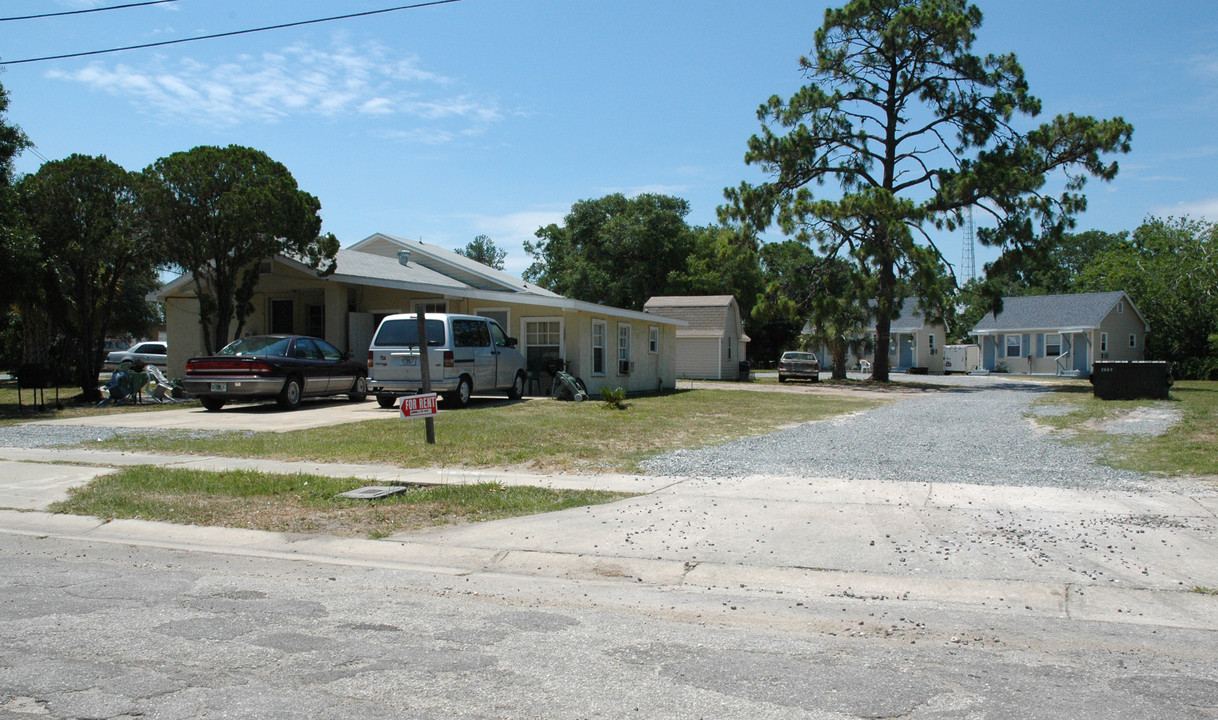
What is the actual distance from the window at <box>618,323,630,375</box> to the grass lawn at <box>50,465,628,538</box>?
16313 millimetres

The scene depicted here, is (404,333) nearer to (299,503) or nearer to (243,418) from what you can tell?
(243,418)

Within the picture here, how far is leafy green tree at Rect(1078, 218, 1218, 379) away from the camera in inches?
1693

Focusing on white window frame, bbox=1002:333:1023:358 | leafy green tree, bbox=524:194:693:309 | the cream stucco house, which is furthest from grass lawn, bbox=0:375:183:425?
white window frame, bbox=1002:333:1023:358

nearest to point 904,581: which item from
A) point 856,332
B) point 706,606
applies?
point 706,606

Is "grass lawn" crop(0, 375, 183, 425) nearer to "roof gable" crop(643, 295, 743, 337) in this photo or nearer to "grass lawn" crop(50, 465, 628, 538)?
"grass lawn" crop(50, 465, 628, 538)

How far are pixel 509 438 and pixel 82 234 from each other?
13.8 metres

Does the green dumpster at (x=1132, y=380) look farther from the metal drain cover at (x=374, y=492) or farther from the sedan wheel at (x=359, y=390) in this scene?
the metal drain cover at (x=374, y=492)

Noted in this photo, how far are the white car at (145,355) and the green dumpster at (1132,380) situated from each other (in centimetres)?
3583

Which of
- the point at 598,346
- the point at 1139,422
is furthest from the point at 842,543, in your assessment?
the point at 598,346

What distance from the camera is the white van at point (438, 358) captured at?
681 inches

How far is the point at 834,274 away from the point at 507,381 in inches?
790

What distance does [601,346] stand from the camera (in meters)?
24.4

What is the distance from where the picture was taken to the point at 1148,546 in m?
6.91

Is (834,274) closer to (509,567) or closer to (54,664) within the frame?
(509,567)
